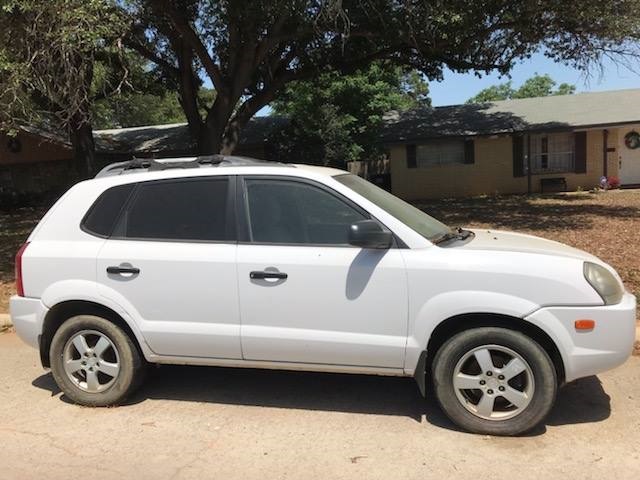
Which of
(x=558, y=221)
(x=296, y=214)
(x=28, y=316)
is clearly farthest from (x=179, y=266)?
(x=558, y=221)

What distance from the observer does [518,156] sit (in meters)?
22.7

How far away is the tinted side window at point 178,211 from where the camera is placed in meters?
4.45

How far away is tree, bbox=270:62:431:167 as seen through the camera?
23.7m

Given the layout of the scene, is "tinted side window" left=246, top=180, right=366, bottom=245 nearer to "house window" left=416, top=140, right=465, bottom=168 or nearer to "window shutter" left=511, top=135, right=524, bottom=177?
"house window" left=416, top=140, right=465, bottom=168

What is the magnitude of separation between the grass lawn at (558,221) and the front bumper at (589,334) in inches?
133

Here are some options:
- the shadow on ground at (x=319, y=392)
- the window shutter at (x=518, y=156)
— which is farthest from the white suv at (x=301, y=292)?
the window shutter at (x=518, y=156)

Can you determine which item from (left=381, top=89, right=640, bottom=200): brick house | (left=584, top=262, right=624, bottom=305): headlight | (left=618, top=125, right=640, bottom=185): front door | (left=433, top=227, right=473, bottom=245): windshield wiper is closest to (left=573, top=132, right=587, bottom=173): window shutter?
(left=381, top=89, right=640, bottom=200): brick house

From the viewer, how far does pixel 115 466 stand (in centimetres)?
376

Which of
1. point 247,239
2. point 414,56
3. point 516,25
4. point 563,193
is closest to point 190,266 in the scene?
point 247,239

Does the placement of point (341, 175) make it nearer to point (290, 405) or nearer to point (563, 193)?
point (290, 405)

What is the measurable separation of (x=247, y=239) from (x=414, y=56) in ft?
48.0

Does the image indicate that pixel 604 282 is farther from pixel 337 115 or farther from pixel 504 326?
pixel 337 115

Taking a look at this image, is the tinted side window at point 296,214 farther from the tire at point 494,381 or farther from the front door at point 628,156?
the front door at point 628,156

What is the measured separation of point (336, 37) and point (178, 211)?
12.4 meters
